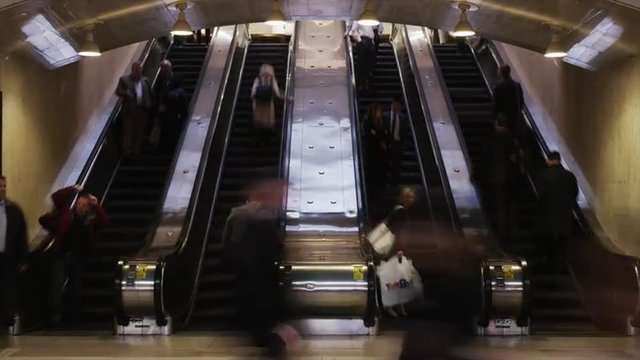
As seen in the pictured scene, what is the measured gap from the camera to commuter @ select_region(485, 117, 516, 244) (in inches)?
442

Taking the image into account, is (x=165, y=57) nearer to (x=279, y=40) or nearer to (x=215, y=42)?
(x=215, y=42)

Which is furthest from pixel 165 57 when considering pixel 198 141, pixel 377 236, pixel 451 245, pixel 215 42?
pixel 451 245

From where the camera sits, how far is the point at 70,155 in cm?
1320

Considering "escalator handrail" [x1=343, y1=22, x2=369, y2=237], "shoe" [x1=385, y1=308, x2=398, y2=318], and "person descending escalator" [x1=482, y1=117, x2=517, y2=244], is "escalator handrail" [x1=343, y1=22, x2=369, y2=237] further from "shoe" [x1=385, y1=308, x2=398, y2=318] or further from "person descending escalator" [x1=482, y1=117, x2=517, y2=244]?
"person descending escalator" [x1=482, y1=117, x2=517, y2=244]

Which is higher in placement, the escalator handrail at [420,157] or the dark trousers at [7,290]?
the escalator handrail at [420,157]

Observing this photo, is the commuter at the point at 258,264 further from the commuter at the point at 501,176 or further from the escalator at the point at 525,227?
the commuter at the point at 501,176

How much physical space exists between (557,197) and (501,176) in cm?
81

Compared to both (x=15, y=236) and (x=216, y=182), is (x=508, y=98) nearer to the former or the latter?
(x=216, y=182)

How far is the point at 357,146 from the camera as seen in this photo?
14.3 metres

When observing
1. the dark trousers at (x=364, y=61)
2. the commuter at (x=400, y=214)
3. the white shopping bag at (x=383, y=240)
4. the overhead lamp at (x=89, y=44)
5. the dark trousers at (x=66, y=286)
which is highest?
the dark trousers at (x=364, y=61)

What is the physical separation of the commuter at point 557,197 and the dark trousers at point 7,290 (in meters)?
5.85

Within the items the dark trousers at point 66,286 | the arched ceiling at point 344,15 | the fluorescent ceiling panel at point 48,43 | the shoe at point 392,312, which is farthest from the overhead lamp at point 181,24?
the shoe at point 392,312

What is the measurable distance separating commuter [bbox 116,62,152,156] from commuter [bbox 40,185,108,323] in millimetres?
4524

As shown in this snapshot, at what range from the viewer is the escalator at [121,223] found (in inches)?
418
